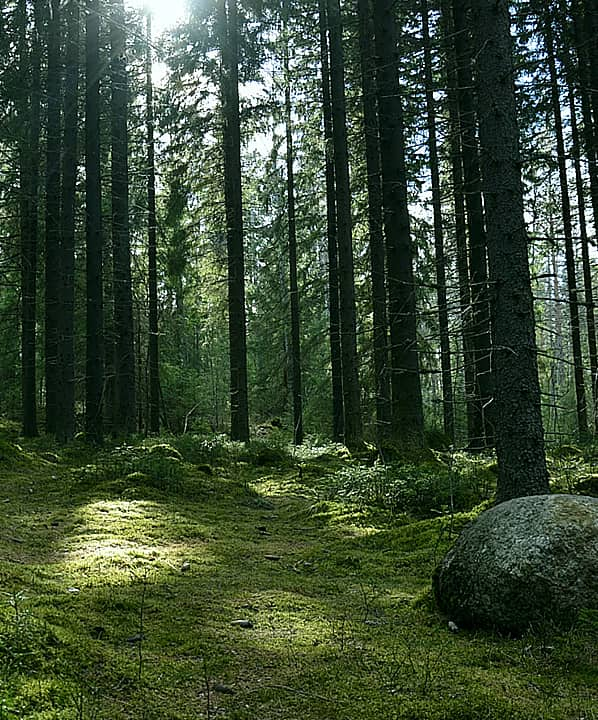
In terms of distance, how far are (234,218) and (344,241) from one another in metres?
3.53

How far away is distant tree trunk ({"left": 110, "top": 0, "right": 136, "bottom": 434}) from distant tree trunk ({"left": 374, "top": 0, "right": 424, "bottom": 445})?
7.76 m

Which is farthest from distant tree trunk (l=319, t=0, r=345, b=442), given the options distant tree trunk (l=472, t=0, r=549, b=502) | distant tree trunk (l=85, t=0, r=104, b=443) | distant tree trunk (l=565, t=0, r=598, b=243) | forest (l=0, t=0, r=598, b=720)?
distant tree trunk (l=472, t=0, r=549, b=502)

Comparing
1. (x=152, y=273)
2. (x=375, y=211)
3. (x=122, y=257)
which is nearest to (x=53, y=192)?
(x=122, y=257)

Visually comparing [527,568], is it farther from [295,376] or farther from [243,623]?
[295,376]

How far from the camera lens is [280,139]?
22.0m

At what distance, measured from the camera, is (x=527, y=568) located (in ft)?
14.3

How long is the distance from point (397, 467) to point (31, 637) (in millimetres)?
7490

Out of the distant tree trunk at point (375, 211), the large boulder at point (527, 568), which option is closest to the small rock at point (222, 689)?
the large boulder at point (527, 568)

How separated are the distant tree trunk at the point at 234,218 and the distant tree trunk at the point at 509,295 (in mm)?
11702

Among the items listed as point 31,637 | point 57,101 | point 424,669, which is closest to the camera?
point 31,637

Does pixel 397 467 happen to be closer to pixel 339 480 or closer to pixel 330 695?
pixel 339 480

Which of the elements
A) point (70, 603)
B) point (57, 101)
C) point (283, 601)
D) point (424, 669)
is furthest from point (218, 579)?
point (57, 101)

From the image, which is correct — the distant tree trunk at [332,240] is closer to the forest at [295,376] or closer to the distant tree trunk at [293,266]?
the forest at [295,376]

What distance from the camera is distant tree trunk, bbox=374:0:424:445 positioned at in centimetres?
1205
